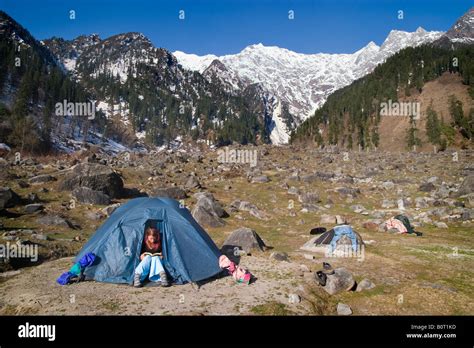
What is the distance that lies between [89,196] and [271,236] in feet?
47.2

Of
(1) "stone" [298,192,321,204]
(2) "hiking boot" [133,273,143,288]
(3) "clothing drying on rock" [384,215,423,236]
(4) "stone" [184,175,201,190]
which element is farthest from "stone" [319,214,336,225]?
(2) "hiking boot" [133,273,143,288]

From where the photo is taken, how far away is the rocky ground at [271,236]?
1082cm

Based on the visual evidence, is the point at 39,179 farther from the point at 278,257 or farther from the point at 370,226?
the point at 370,226

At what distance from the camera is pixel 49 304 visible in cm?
1004

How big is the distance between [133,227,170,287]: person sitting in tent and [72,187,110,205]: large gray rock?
615 inches

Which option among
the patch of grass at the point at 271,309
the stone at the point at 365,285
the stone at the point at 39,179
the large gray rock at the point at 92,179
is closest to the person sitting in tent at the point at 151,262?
the patch of grass at the point at 271,309

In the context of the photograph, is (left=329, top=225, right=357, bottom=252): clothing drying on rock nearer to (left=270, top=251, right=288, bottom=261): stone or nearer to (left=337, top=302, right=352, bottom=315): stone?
(left=270, top=251, right=288, bottom=261): stone

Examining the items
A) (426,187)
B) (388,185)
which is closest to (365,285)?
(426,187)

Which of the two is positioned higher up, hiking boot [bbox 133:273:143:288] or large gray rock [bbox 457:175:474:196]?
large gray rock [bbox 457:175:474:196]

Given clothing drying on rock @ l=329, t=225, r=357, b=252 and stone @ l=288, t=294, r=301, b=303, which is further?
clothing drying on rock @ l=329, t=225, r=357, b=252

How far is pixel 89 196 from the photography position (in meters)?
26.8

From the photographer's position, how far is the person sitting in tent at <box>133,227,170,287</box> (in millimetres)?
11867
